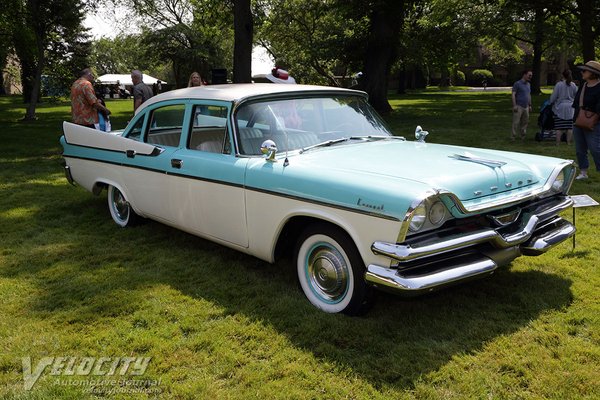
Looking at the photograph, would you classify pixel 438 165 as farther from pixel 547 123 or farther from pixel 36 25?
pixel 36 25

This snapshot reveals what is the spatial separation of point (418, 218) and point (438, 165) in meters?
0.73

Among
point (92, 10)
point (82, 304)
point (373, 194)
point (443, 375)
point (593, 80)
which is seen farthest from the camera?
point (92, 10)

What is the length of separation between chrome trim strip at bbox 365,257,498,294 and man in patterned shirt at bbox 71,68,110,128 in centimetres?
727

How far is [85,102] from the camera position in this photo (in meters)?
9.06

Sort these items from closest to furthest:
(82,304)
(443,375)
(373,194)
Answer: (443,375)
(373,194)
(82,304)

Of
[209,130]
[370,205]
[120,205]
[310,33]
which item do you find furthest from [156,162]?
[310,33]

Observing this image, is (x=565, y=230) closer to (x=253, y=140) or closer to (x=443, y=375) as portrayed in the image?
(x=443, y=375)

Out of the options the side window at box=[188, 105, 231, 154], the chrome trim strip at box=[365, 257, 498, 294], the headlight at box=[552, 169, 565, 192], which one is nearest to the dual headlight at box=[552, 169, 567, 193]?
the headlight at box=[552, 169, 565, 192]

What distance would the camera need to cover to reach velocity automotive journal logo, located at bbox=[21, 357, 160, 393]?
300cm

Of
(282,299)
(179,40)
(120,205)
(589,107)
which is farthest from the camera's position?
(179,40)

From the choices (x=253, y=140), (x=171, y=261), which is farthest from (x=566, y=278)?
(x=171, y=261)

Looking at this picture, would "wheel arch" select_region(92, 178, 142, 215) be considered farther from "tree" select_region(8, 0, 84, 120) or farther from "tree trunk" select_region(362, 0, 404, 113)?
"tree trunk" select_region(362, 0, 404, 113)

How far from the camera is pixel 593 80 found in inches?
275

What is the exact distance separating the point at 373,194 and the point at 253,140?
146 centimetres
